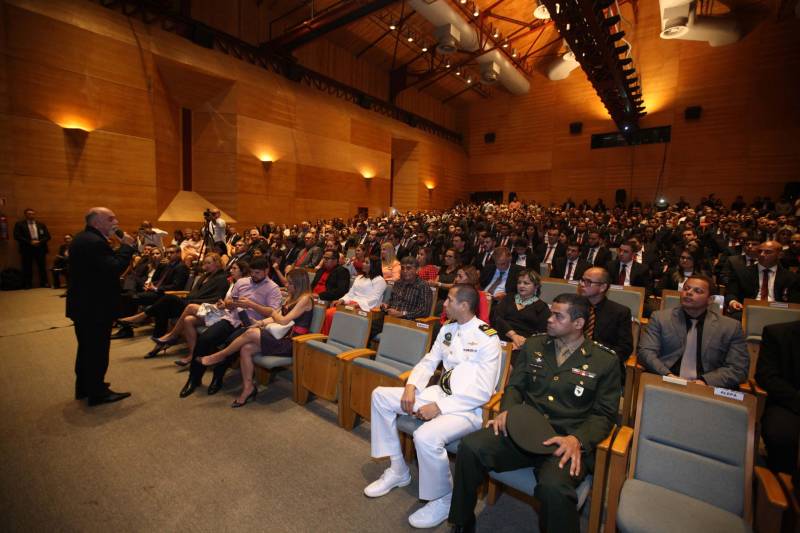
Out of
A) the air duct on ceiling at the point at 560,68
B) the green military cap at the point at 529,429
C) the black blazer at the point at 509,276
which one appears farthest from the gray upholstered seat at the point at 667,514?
the air duct on ceiling at the point at 560,68

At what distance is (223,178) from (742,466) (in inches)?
460

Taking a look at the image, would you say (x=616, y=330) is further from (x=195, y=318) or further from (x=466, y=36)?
(x=466, y=36)

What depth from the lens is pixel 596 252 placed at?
5.93 meters

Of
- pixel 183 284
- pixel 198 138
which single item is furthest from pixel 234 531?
pixel 198 138

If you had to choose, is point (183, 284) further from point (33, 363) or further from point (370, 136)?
point (370, 136)

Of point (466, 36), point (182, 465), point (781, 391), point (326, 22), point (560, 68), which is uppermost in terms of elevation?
point (560, 68)

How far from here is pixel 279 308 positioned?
3666 millimetres

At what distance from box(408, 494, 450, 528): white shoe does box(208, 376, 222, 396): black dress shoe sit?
85.4 inches

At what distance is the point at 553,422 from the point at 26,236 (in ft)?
31.4

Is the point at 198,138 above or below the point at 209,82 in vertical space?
below

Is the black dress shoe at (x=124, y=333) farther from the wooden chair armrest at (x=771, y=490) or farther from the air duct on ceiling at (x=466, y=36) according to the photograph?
the air duct on ceiling at (x=466, y=36)

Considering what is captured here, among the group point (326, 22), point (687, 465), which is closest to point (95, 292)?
point (687, 465)

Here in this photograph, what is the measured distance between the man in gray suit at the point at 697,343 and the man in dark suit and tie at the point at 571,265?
2638mm

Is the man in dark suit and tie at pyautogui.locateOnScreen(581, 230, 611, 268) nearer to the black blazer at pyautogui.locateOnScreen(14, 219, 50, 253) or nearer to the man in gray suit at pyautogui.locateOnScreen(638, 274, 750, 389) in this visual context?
the man in gray suit at pyautogui.locateOnScreen(638, 274, 750, 389)
